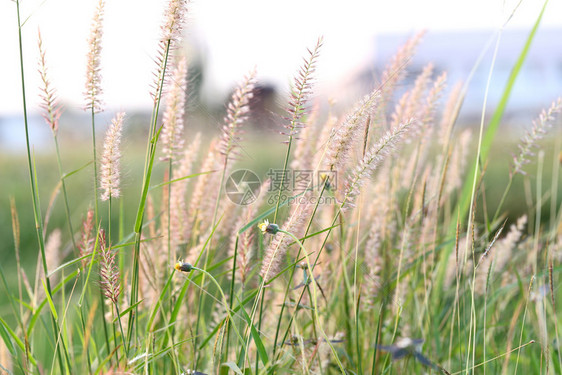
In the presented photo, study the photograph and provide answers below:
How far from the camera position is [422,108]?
1.22 metres

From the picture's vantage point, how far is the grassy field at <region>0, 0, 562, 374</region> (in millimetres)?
778

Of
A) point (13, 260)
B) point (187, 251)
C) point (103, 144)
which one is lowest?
point (13, 260)

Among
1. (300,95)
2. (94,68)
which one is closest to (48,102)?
(94,68)

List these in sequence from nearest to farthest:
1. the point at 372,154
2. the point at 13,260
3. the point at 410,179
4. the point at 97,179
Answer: the point at 372,154 < the point at 97,179 < the point at 410,179 < the point at 13,260

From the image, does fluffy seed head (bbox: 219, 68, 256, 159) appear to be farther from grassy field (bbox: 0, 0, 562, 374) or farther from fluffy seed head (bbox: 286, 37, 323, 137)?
fluffy seed head (bbox: 286, 37, 323, 137)

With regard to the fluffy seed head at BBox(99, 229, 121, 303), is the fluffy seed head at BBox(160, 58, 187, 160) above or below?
above

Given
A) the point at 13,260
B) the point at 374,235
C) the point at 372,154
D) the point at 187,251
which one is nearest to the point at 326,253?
the point at 374,235

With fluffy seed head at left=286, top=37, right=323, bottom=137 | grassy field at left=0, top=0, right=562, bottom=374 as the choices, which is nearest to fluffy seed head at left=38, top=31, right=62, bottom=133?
grassy field at left=0, top=0, right=562, bottom=374

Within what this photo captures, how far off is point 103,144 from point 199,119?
257 millimetres

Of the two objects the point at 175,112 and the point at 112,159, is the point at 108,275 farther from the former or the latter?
the point at 175,112

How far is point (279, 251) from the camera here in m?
0.76

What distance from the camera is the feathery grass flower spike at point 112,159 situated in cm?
80

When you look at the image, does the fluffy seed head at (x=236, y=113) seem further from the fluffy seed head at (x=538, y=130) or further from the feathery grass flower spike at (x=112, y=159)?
the fluffy seed head at (x=538, y=130)

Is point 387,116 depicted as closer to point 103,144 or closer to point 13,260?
point 103,144
